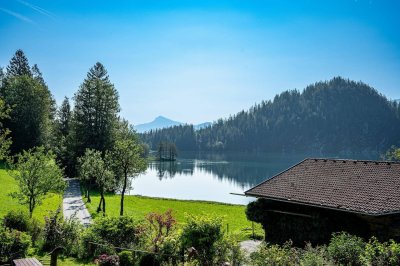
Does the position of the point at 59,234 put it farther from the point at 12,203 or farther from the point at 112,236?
the point at 12,203

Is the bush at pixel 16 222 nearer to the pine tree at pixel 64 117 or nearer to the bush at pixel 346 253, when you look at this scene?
the bush at pixel 346 253

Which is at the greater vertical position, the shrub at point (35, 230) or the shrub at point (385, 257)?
the shrub at point (385, 257)

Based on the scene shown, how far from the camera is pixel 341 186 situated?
20391 mm

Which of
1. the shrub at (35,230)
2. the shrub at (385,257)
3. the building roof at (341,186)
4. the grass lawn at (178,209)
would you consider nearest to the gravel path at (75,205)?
the grass lawn at (178,209)

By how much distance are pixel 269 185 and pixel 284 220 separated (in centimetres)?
258

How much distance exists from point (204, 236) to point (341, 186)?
10.6m

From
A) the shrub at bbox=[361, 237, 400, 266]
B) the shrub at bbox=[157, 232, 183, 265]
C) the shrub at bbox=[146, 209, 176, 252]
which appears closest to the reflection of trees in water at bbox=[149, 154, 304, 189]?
the shrub at bbox=[146, 209, 176, 252]

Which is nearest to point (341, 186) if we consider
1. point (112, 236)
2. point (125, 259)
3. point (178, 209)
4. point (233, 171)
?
point (125, 259)

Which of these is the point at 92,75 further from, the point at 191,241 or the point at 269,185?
the point at 191,241

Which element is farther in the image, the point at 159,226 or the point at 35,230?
the point at 35,230

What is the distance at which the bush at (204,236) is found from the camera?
1358 centimetres

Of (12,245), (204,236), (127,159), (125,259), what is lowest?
(125,259)

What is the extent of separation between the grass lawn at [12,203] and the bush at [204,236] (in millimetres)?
11215

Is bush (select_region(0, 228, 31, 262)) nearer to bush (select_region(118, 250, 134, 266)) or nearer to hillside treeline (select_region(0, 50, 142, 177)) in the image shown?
bush (select_region(118, 250, 134, 266))
